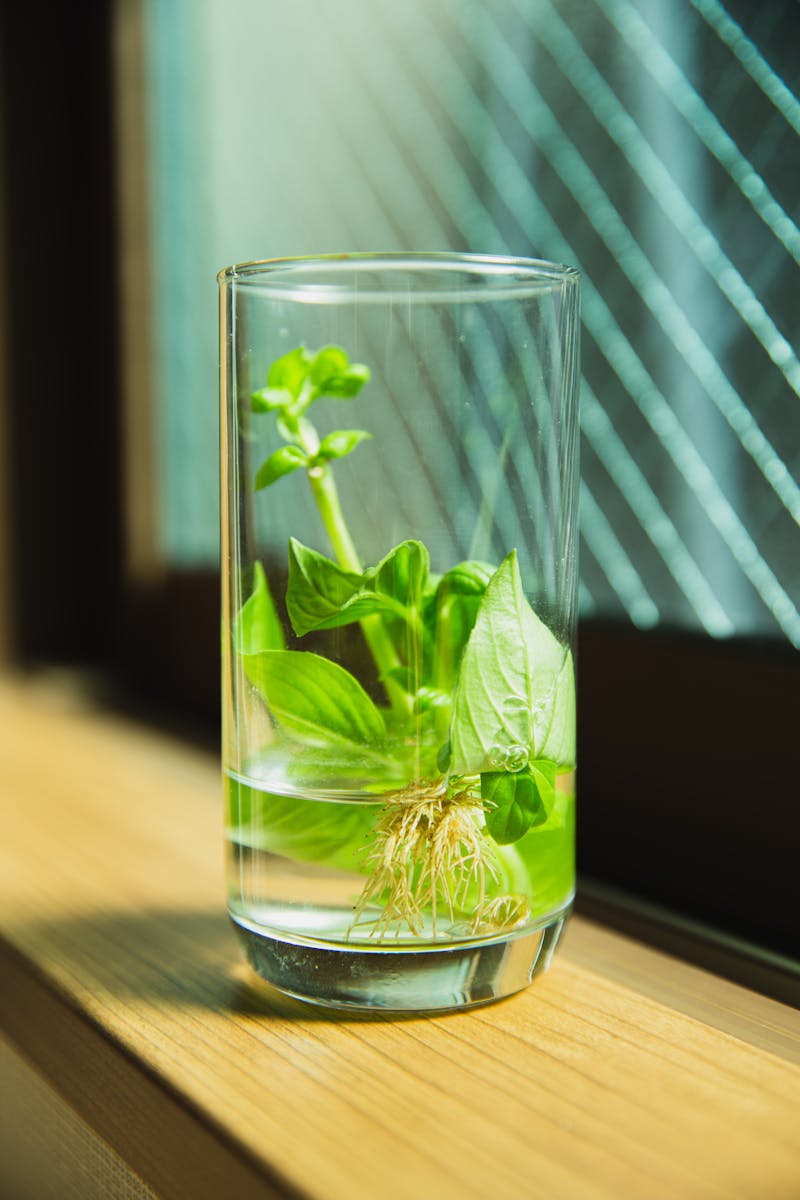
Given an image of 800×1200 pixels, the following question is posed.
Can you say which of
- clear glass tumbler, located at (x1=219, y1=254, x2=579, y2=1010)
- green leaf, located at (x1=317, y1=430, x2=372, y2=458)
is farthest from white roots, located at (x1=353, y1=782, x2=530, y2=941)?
green leaf, located at (x1=317, y1=430, x2=372, y2=458)

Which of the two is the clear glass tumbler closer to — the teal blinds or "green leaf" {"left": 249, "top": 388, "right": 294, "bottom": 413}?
"green leaf" {"left": 249, "top": 388, "right": 294, "bottom": 413}

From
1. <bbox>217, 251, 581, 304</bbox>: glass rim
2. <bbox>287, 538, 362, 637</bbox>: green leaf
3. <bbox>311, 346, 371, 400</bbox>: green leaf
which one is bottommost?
<bbox>287, 538, 362, 637</bbox>: green leaf

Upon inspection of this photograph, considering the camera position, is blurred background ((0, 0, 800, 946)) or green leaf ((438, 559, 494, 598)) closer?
green leaf ((438, 559, 494, 598))

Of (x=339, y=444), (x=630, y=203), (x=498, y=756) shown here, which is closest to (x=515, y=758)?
(x=498, y=756)

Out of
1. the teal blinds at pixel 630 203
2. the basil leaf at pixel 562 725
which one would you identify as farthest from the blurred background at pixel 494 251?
the basil leaf at pixel 562 725

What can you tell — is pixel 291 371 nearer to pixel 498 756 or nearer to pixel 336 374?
pixel 336 374

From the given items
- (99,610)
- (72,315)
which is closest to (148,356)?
(72,315)

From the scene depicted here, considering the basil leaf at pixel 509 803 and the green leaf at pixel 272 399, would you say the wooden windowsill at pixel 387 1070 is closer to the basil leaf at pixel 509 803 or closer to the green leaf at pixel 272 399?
the basil leaf at pixel 509 803

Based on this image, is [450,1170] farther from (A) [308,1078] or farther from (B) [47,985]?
(B) [47,985]
